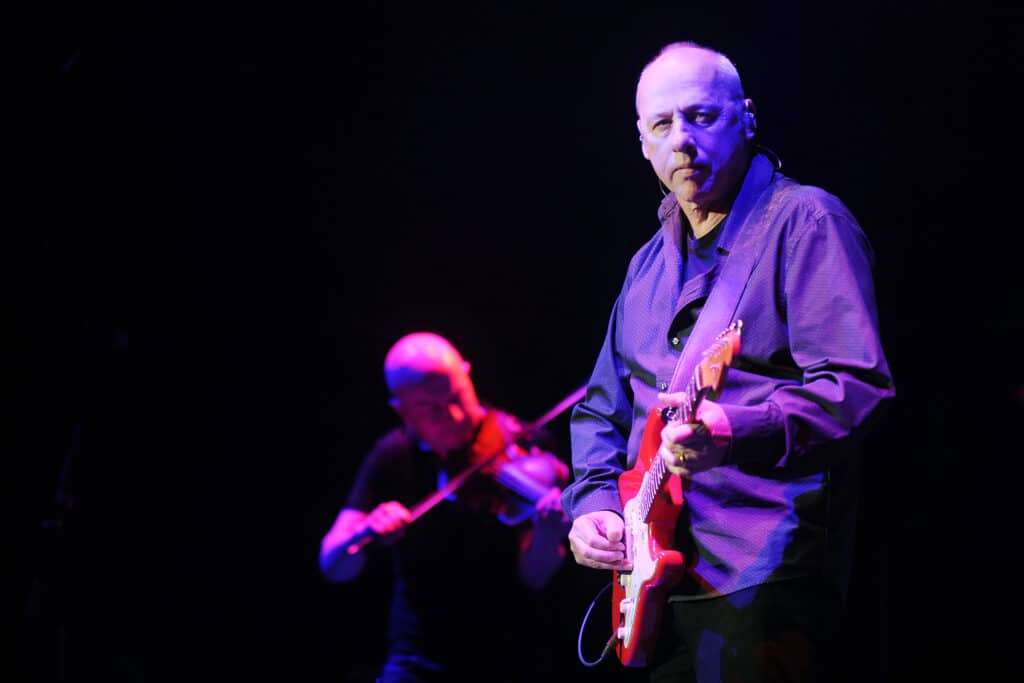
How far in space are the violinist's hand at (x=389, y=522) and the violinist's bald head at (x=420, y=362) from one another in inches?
22.3

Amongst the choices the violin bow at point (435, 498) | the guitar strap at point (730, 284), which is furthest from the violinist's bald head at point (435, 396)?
the guitar strap at point (730, 284)

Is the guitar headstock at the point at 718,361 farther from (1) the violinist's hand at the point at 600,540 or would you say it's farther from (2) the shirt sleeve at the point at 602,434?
(2) the shirt sleeve at the point at 602,434

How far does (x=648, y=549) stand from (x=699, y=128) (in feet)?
3.17

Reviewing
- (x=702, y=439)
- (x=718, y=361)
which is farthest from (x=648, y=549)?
(x=718, y=361)

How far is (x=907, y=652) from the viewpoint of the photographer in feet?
12.8

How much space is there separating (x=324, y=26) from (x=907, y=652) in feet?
13.5

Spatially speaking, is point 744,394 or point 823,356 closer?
point 823,356

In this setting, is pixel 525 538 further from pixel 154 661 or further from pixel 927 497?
pixel 154 661

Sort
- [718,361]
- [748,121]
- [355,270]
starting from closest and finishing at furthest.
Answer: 1. [718,361]
2. [748,121]
3. [355,270]

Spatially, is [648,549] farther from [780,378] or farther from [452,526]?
[452,526]

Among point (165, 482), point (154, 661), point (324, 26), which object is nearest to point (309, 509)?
point (165, 482)

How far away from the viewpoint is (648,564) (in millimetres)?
1897

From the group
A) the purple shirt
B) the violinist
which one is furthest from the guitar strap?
the violinist

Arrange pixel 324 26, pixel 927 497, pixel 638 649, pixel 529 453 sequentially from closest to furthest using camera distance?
pixel 638 649
pixel 927 497
pixel 529 453
pixel 324 26
